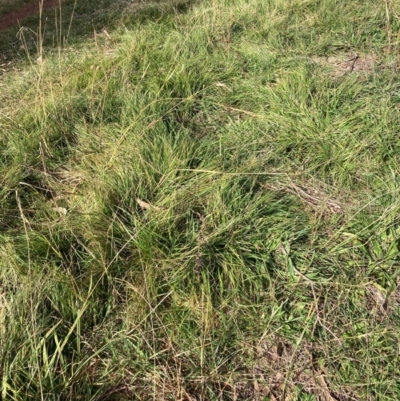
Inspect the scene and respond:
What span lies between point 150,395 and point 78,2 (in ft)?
23.5

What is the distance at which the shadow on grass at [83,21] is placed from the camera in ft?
15.9

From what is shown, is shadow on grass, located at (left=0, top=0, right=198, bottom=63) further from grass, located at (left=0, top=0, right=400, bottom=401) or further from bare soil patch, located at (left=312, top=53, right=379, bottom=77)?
bare soil patch, located at (left=312, top=53, right=379, bottom=77)

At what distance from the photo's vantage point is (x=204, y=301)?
1699 mm

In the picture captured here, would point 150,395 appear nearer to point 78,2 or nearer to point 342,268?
point 342,268

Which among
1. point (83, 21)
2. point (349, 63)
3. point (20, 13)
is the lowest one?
point (349, 63)

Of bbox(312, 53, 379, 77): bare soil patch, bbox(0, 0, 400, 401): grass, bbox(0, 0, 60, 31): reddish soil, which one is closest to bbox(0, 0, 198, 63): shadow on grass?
bbox(0, 0, 60, 31): reddish soil

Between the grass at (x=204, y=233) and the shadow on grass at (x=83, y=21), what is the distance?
192cm

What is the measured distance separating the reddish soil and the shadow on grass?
232 mm

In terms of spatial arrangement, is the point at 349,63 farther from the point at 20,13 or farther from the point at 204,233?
the point at 20,13

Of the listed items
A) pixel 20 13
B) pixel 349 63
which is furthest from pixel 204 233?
pixel 20 13

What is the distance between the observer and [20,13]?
685 centimetres

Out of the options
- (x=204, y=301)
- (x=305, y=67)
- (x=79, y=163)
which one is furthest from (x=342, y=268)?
(x=305, y=67)

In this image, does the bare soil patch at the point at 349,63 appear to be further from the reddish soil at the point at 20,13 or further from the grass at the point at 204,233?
the reddish soil at the point at 20,13

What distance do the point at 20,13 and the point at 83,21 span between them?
1.69m
